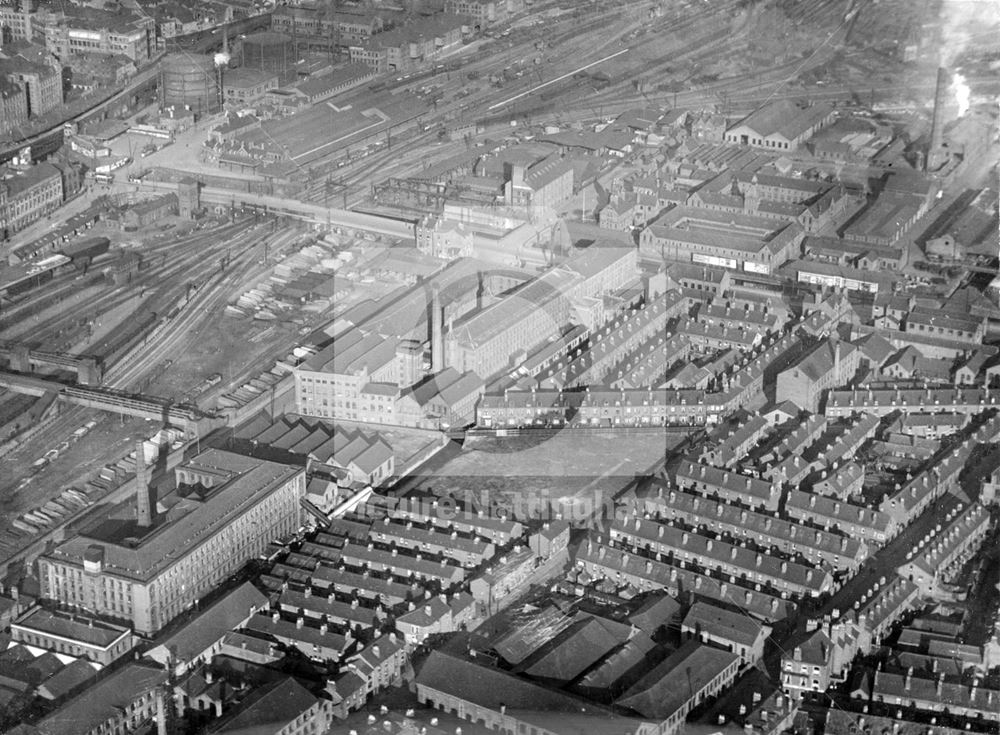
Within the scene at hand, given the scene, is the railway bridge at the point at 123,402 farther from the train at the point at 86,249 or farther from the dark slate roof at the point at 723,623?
the dark slate roof at the point at 723,623

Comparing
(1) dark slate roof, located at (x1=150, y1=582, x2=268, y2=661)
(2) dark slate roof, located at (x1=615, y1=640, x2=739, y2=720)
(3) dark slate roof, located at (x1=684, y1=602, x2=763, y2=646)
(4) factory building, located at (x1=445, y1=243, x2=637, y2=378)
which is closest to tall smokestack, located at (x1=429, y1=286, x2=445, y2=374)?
(4) factory building, located at (x1=445, y1=243, x2=637, y2=378)

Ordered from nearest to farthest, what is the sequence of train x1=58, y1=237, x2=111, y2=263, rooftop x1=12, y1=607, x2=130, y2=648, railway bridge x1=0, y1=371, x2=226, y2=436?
rooftop x1=12, y1=607, x2=130, y2=648, railway bridge x1=0, y1=371, x2=226, y2=436, train x1=58, y1=237, x2=111, y2=263

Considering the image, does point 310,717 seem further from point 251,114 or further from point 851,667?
point 251,114

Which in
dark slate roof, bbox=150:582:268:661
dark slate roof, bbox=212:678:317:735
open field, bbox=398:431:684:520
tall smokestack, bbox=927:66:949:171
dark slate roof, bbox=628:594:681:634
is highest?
tall smokestack, bbox=927:66:949:171

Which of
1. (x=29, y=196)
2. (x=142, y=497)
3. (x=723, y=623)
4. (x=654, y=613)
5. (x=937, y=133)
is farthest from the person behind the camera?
(x=937, y=133)

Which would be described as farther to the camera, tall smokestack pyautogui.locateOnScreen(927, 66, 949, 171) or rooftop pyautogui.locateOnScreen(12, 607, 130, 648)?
tall smokestack pyautogui.locateOnScreen(927, 66, 949, 171)

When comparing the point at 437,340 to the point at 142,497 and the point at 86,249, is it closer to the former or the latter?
the point at 142,497

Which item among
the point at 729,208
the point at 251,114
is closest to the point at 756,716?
the point at 729,208

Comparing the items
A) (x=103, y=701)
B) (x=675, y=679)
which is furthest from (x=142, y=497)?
(x=675, y=679)

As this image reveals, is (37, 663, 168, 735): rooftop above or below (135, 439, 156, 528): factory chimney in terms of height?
below

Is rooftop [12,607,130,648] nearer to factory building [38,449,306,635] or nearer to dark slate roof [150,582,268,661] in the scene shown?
factory building [38,449,306,635]

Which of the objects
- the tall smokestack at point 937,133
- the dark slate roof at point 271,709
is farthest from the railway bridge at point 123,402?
the tall smokestack at point 937,133
